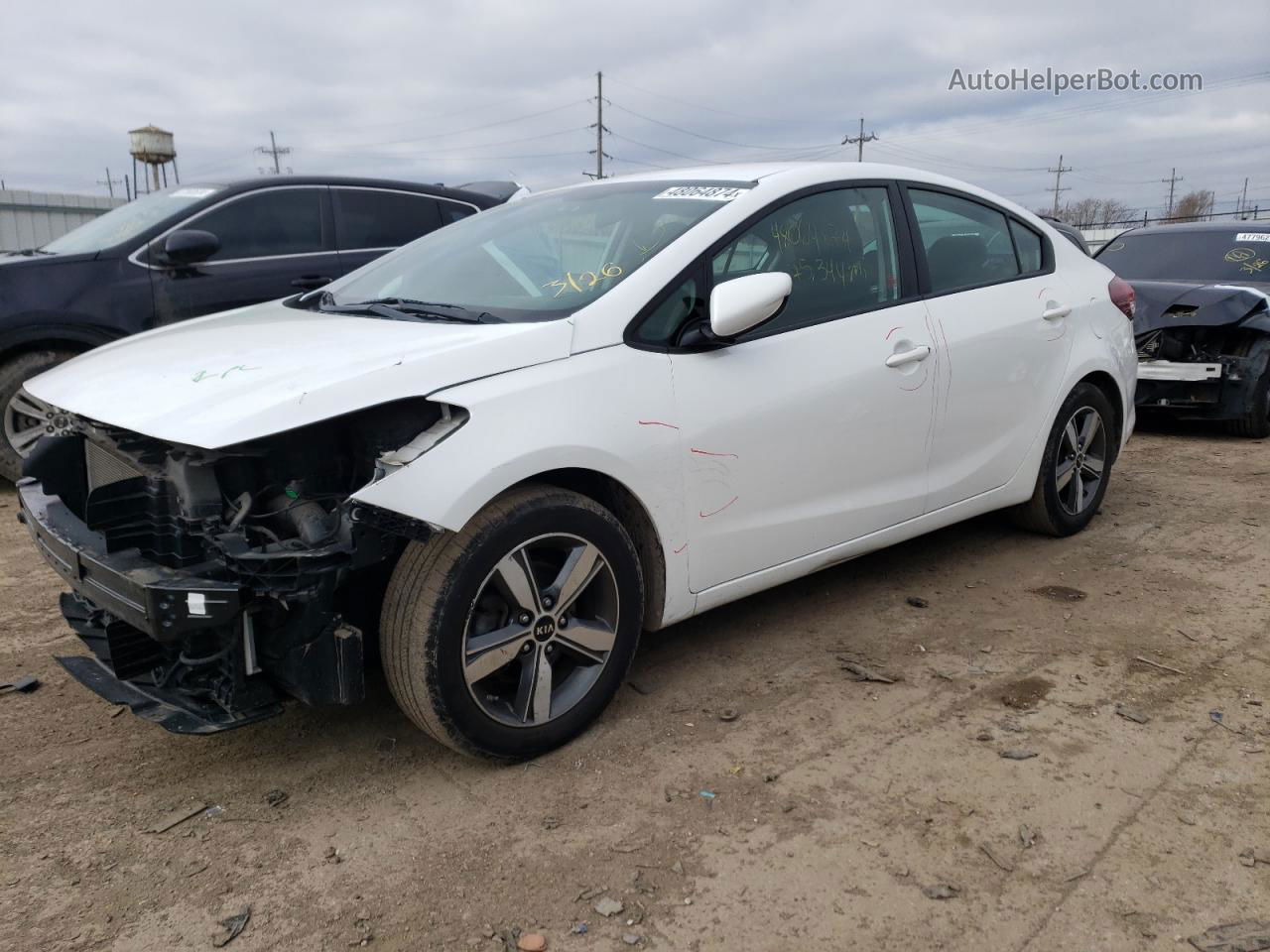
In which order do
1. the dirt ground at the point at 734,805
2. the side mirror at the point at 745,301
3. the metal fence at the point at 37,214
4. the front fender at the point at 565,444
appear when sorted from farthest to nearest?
the metal fence at the point at 37,214 < the side mirror at the point at 745,301 < the front fender at the point at 565,444 < the dirt ground at the point at 734,805

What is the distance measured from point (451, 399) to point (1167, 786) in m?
2.20

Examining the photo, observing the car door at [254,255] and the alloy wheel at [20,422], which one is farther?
the car door at [254,255]

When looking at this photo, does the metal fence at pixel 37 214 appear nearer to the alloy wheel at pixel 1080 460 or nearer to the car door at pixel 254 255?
the car door at pixel 254 255

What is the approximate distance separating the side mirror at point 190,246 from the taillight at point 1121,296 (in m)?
4.80

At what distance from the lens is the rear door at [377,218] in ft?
21.7

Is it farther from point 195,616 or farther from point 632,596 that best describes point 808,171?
point 195,616

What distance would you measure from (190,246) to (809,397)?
3.97 meters

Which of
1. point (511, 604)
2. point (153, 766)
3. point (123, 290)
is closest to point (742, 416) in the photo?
point (511, 604)

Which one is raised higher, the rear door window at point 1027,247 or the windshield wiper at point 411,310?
the rear door window at point 1027,247

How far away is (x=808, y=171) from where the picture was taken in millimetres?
3656

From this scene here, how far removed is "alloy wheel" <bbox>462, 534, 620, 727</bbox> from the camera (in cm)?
273

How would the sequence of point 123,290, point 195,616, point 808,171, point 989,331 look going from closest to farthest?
point 195,616 → point 808,171 → point 989,331 → point 123,290

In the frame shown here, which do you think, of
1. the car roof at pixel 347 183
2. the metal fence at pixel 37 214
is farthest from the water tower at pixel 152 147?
the car roof at pixel 347 183

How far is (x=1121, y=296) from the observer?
4.87m
